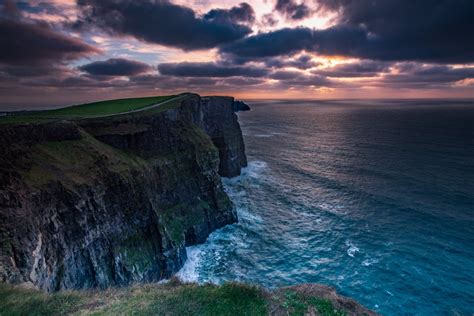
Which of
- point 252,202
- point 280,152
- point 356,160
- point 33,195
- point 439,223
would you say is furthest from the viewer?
point 280,152

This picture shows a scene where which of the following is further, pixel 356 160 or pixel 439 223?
pixel 356 160

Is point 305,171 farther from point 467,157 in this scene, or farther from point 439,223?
point 467,157

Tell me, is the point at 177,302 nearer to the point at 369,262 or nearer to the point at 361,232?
the point at 369,262

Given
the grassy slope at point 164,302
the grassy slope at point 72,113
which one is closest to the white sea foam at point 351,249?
the grassy slope at point 164,302

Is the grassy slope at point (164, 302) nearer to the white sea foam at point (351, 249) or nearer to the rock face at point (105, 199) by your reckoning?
the rock face at point (105, 199)

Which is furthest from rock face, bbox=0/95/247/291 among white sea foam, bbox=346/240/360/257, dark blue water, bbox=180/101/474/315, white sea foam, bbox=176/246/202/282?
white sea foam, bbox=346/240/360/257

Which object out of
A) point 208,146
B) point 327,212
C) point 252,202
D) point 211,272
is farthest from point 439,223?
point 208,146
